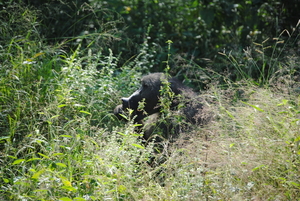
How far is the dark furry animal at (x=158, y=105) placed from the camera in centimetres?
349

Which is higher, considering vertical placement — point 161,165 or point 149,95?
point 149,95

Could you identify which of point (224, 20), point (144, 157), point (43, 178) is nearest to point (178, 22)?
point (224, 20)

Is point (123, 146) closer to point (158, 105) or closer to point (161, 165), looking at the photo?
point (161, 165)

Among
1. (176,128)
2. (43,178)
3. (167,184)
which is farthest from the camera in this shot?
(176,128)

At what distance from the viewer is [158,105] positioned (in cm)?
360

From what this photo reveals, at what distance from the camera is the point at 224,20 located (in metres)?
5.76

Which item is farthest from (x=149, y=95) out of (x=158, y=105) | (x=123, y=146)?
(x=123, y=146)

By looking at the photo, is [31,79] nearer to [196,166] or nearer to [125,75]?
[125,75]

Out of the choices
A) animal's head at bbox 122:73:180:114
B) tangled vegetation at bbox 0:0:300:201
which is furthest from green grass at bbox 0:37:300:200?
animal's head at bbox 122:73:180:114

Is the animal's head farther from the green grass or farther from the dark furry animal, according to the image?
the green grass

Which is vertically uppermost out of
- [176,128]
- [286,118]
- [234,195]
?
[286,118]

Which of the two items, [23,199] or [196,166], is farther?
[196,166]

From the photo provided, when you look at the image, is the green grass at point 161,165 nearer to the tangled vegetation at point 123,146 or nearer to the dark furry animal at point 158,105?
the tangled vegetation at point 123,146

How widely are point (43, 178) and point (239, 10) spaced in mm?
4446
